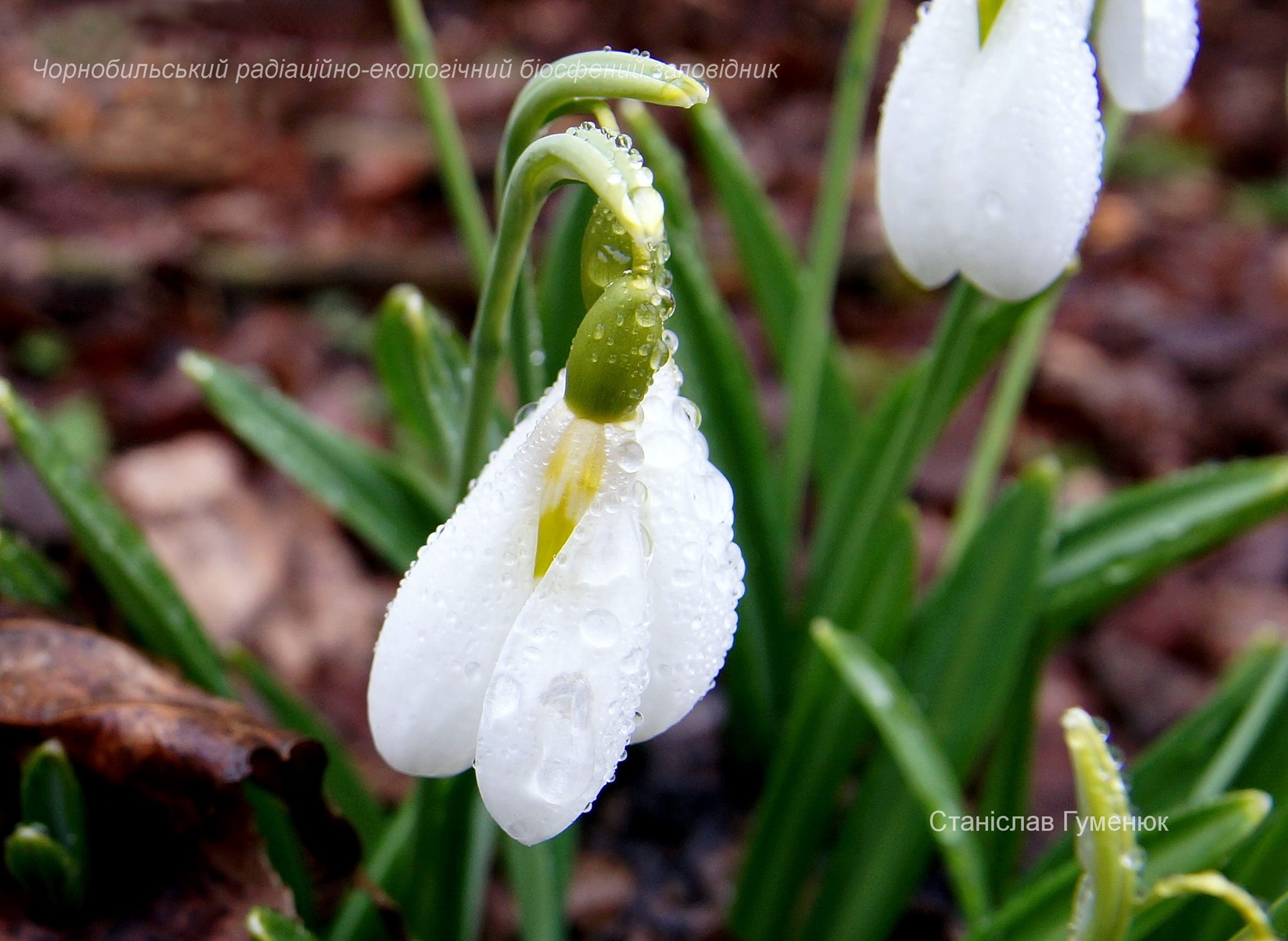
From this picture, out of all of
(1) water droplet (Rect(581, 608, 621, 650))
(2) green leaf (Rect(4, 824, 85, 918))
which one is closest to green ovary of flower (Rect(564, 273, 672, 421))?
(1) water droplet (Rect(581, 608, 621, 650))

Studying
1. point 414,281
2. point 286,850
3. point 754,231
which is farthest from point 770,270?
point 414,281

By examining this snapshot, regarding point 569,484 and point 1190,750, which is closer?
point 569,484

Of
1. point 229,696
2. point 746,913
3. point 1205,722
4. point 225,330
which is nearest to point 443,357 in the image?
point 229,696

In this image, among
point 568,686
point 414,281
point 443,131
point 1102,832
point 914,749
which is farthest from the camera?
point 414,281

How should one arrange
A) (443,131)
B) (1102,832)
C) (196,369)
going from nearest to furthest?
(1102,832), (196,369), (443,131)

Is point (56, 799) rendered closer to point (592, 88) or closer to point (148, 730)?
point (148, 730)

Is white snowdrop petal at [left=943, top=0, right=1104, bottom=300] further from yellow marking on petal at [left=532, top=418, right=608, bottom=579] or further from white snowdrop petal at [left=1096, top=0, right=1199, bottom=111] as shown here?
yellow marking on petal at [left=532, top=418, right=608, bottom=579]
